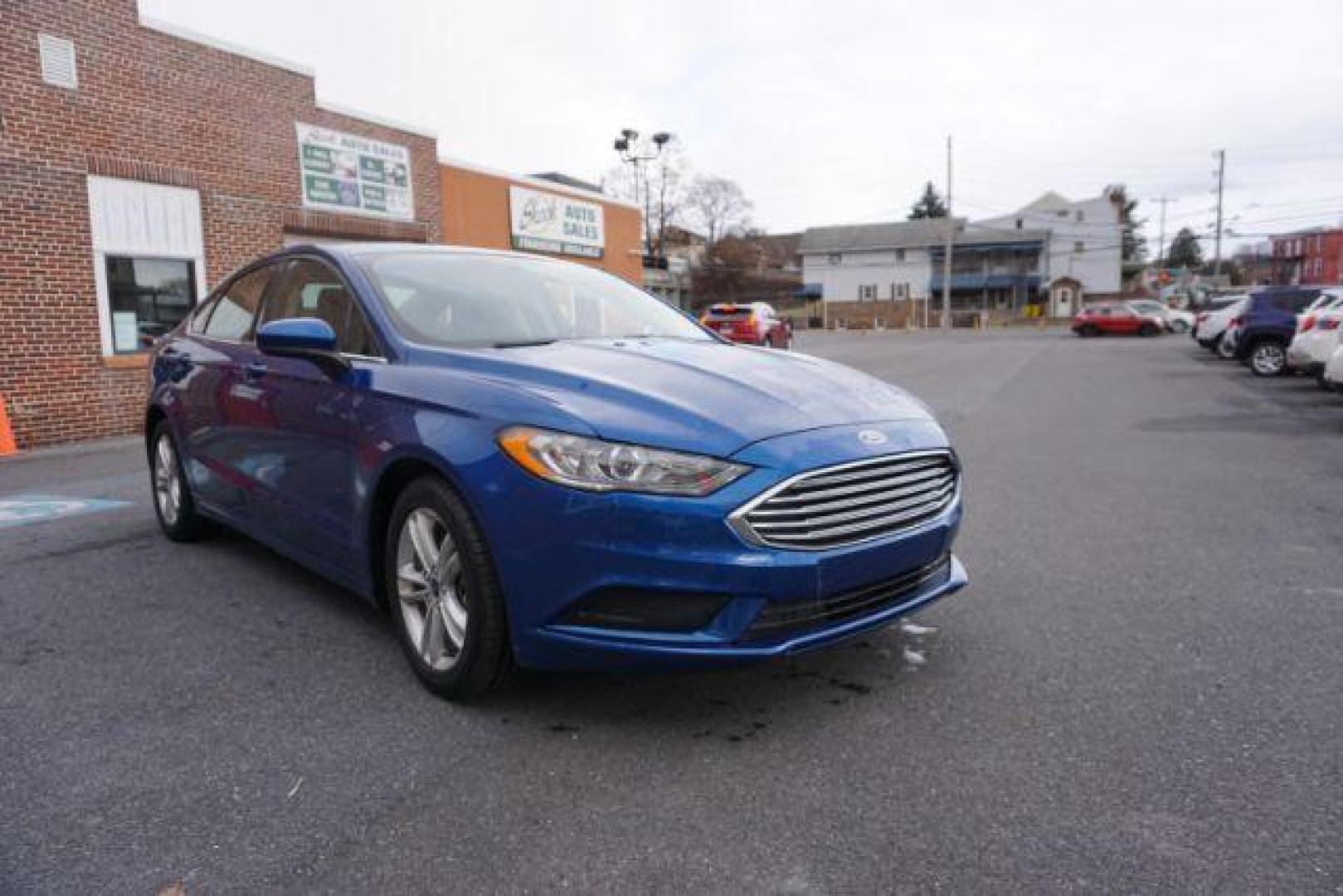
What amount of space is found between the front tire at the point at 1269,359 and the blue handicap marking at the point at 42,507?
19.0 m

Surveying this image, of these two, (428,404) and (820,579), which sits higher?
(428,404)

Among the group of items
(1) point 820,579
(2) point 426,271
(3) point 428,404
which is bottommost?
(1) point 820,579

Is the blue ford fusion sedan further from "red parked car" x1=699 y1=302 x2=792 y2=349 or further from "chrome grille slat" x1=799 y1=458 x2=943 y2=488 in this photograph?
"red parked car" x1=699 y1=302 x2=792 y2=349

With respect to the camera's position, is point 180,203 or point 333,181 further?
point 333,181

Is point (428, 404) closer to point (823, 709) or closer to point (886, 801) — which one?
point (823, 709)

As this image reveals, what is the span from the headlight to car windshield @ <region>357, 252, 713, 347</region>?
3.16 feet

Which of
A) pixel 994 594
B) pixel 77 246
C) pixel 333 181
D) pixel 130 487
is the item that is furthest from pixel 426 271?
pixel 333 181

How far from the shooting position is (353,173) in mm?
14484

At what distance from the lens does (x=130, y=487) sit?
23.6ft

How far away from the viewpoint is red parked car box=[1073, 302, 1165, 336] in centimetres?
3941

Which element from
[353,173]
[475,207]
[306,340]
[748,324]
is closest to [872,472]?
[306,340]

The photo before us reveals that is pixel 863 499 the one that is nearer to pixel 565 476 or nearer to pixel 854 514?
pixel 854 514

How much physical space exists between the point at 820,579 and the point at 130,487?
6.54m

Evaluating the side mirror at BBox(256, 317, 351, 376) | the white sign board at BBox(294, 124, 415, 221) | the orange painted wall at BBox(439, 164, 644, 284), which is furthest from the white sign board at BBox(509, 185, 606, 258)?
the side mirror at BBox(256, 317, 351, 376)
